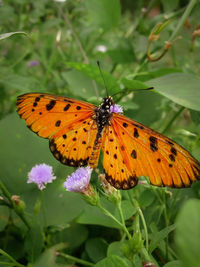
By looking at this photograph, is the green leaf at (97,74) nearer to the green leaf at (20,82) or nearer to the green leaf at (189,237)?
the green leaf at (20,82)

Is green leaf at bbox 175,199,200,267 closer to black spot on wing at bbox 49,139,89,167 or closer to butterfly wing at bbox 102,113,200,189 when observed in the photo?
butterfly wing at bbox 102,113,200,189

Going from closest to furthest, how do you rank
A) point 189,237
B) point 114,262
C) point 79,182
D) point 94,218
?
point 189,237 → point 114,262 → point 79,182 → point 94,218

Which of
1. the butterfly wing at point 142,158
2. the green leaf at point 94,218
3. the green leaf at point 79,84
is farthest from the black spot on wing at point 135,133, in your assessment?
the green leaf at point 79,84

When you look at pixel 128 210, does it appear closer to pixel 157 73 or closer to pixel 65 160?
pixel 65 160

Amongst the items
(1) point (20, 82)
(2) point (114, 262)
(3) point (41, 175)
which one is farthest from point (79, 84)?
(2) point (114, 262)

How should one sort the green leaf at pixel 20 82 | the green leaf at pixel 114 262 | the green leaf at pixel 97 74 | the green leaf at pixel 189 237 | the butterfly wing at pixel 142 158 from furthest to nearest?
the green leaf at pixel 20 82, the green leaf at pixel 97 74, the butterfly wing at pixel 142 158, the green leaf at pixel 114 262, the green leaf at pixel 189 237

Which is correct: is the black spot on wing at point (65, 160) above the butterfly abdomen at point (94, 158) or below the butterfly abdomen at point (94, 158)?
above
